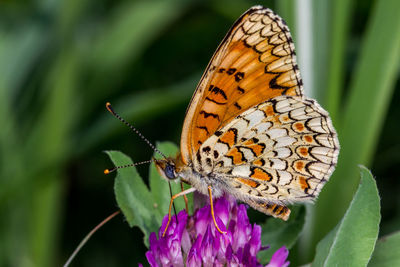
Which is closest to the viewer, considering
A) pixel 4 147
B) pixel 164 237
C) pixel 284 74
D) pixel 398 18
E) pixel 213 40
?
pixel 164 237

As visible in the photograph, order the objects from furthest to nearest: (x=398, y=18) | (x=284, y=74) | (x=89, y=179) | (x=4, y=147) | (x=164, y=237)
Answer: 1. (x=89, y=179)
2. (x=4, y=147)
3. (x=398, y=18)
4. (x=284, y=74)
5. (x=164, y=237)

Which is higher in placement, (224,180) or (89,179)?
(224,180)

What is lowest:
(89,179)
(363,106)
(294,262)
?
(294,262)

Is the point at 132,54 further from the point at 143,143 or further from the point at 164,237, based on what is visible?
the point at 164,237

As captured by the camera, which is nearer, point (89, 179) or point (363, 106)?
point (363, 106)

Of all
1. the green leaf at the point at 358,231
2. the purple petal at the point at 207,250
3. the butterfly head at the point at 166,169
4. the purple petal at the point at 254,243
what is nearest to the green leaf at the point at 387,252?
the green leaf at the point at 358,231

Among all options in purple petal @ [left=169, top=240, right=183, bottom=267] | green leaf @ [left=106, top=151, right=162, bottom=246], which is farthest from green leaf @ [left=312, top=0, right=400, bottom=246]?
purple petal @ [left=169, top=240, right=183, bottom=267]

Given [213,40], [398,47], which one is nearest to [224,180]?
[398,47]

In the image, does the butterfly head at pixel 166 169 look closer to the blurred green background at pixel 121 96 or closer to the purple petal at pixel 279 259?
the purple petal at pixel 279 259
